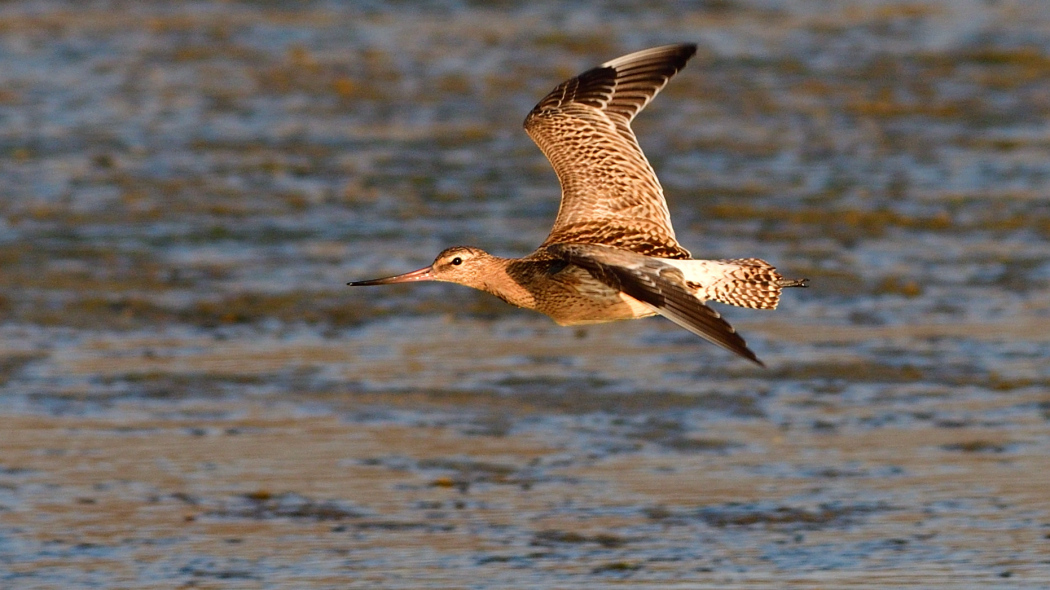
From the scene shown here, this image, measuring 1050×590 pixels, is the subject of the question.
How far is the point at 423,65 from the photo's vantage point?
13.9 m

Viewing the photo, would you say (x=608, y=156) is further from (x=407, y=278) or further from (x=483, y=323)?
(x=483, y=323)

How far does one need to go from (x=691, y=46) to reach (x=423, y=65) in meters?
7.43

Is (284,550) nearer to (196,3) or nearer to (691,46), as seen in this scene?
(691,46)

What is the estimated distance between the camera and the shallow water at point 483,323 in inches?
251

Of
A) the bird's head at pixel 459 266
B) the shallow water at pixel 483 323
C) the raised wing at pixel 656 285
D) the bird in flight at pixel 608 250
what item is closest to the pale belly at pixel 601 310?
the bird in flight at pixel 608 250

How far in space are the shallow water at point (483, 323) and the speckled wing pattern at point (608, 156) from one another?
3.21 feet

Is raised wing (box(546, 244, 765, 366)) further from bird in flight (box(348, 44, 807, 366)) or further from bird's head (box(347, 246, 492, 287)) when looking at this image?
bird's head (box(347, 246, 492, 287))

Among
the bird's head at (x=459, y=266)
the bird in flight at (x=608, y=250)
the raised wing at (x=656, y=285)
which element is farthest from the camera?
the bird's head at (x=459, y=266)

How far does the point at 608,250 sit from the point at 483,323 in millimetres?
3404

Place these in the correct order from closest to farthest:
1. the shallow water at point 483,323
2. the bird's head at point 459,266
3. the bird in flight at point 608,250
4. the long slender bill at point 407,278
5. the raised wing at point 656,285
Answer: the raised wing at point 656,285
the bird in flight at point 608,250
the long slender bill at point 407,278
the bird's head at point 459,266
the shallow water at point 483,323

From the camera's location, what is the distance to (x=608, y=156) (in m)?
6.52

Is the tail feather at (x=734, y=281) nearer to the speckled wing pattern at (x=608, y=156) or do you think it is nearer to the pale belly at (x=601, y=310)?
the pale belly at (x=601, y=310)

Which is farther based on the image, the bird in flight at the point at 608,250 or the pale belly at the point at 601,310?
the pale belly at the point at 601,310

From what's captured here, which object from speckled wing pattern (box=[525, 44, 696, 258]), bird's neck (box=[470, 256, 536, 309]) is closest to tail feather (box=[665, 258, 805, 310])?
speckled wing pattern (box=[525, 44, 696, 258])
